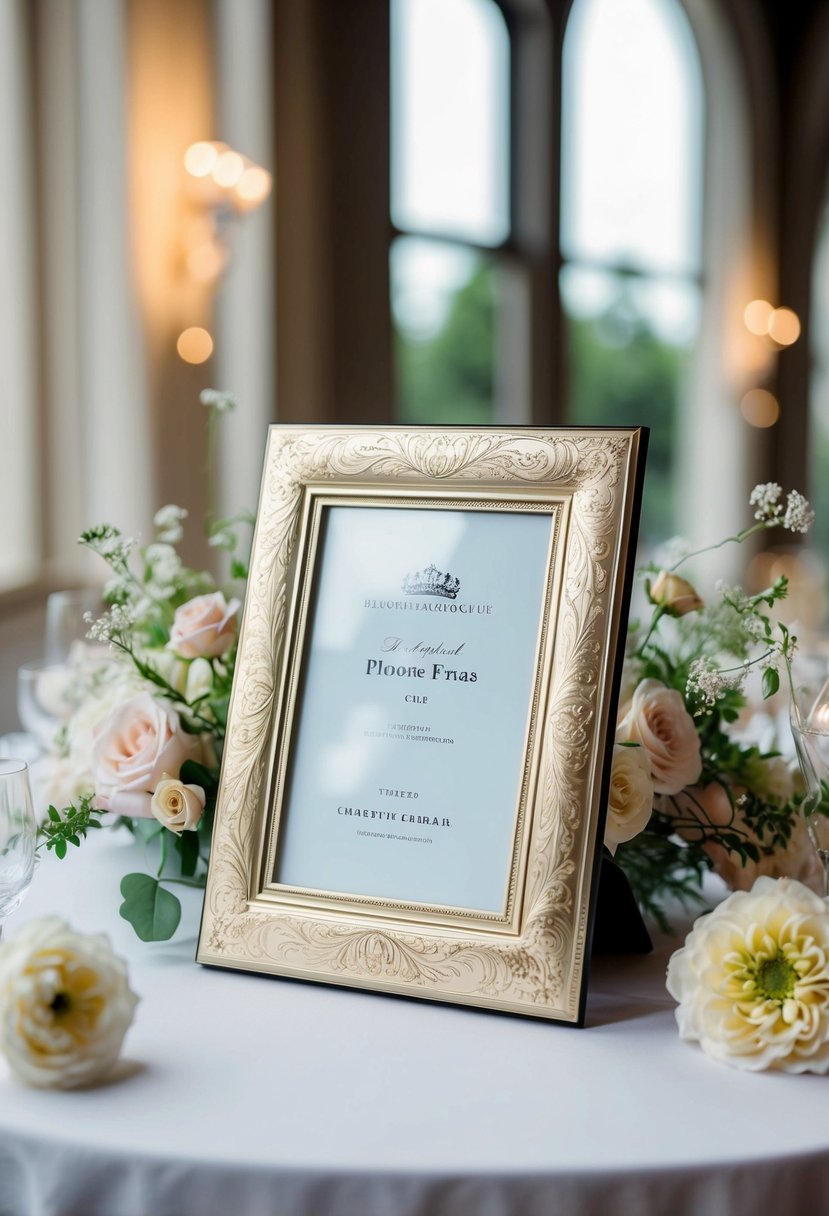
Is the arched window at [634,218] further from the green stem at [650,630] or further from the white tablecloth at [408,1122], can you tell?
the white tablecloth at [408,1122]

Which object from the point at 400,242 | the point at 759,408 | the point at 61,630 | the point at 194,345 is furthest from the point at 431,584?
the point at 759,408

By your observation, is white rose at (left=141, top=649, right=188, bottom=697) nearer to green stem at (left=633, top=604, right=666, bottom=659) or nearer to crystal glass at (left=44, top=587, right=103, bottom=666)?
green stem at (left=633, top=604, right=666, bottom=659)

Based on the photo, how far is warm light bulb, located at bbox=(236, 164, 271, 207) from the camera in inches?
155

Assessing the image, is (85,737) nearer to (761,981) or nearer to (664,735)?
A: (664,735)

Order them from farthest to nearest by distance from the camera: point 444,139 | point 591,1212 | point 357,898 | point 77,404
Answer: point 444,139
point 77,404
point 357,898
point 591,1212

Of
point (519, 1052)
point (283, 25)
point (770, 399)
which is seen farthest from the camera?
point (770, 399)

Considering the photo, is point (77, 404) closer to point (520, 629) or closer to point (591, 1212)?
point (520, 629)

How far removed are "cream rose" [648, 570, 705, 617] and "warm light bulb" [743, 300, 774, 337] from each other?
6.44 meters

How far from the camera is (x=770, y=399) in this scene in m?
7.23

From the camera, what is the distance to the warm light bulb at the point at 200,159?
12.9 ft

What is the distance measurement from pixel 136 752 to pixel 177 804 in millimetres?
60

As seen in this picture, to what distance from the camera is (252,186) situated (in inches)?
156

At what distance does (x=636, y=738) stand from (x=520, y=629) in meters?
0.14

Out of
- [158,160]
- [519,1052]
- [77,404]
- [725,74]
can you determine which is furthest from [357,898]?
[725,74]
